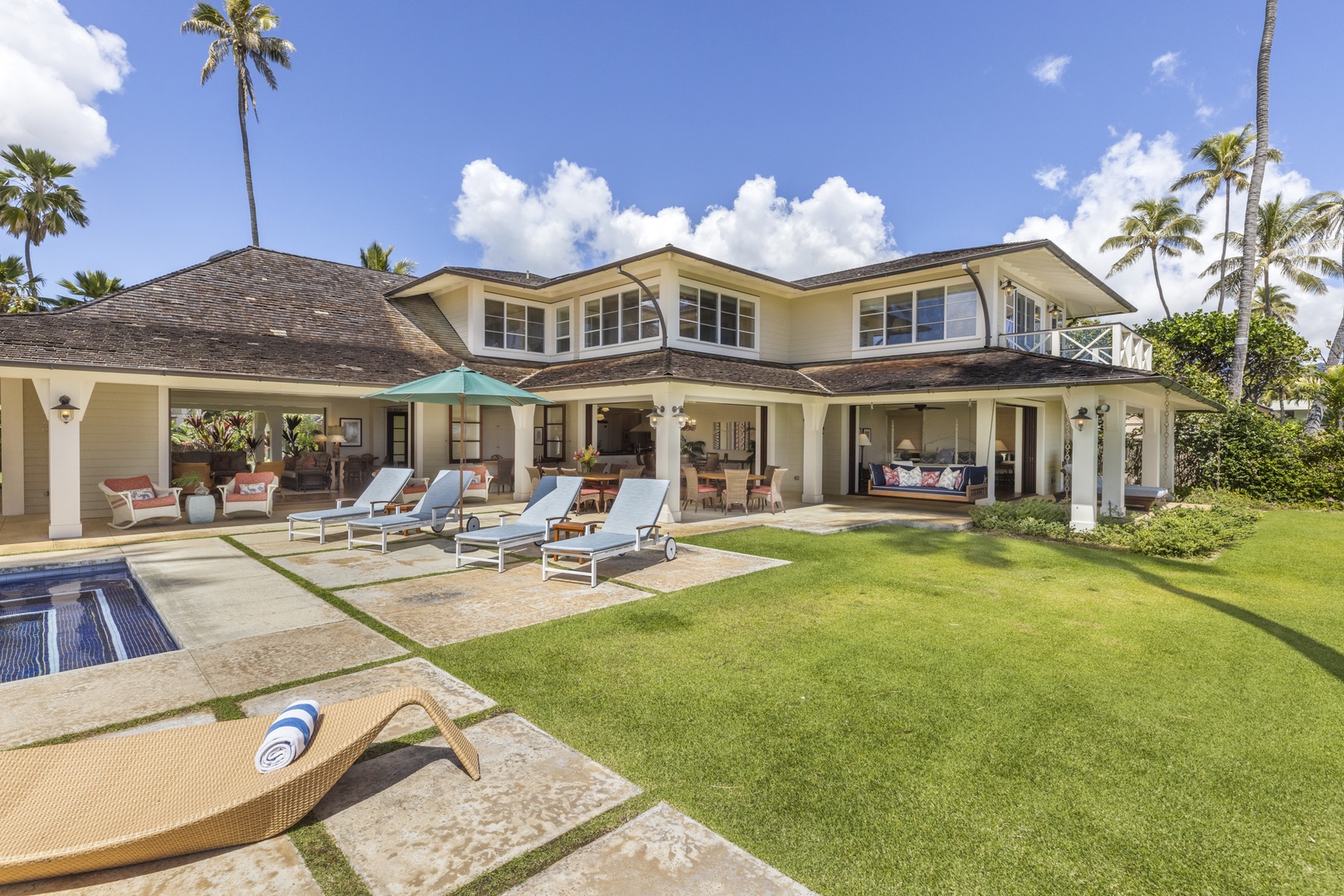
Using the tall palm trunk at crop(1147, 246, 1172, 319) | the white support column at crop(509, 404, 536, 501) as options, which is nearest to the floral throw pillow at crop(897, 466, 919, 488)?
the white support column at crop(509, 404, 536, 501)

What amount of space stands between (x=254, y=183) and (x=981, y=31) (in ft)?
94.3

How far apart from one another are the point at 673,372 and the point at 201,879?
10153mm

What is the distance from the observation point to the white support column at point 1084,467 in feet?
35.4

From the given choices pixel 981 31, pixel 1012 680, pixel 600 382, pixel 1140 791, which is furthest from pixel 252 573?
pixel 981 31

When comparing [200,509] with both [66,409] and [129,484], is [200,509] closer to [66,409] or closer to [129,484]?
[129,484]

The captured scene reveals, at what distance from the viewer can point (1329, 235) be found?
22453 mm

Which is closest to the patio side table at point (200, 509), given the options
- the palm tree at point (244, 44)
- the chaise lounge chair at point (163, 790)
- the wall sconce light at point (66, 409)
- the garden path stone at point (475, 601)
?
the wall sconce light at point (66, 409)

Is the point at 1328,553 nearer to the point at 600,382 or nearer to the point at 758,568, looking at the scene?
the point at 758,568

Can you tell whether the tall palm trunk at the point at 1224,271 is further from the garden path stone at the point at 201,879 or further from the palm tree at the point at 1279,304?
the garden path stone at the point at 201,879

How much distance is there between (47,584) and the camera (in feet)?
23.3

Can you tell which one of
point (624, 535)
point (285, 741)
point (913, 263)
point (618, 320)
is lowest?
point (285, 741)

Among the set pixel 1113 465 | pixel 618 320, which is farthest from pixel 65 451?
pixel 1113 465

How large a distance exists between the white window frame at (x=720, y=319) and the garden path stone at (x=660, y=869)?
1268 centimetres

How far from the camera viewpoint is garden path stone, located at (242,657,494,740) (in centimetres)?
369
